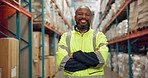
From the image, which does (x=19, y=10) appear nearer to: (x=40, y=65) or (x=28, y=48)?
(x=28, y=48)

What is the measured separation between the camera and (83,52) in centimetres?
211

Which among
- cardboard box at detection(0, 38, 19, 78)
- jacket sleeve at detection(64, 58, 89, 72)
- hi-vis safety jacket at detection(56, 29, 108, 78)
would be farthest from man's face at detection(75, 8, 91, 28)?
cardboard box at detection(0, 38, 19, 78)

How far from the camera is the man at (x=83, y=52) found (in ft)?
6.72

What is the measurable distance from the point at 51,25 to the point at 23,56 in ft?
8.26

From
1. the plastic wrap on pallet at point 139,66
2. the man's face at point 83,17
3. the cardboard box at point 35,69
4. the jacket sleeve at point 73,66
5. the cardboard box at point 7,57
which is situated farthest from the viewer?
the cardboard box at point 35,69

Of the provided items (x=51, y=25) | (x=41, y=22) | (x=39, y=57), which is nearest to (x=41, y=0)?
(x=41, y=22)

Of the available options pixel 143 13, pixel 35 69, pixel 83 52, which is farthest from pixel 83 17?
pixel 35 69

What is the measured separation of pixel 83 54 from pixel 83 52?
29 mm

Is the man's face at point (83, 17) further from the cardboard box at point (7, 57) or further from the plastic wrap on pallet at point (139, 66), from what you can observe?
A: the plastic wrap on pallet at point (139, 66)

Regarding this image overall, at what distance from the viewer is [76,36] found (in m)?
2.19

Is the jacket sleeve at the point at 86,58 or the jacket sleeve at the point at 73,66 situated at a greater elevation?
the jacket sleeve at the point at 86,58

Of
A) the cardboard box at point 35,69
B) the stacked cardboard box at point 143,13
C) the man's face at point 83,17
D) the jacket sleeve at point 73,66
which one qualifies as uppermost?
the stacked cardboard box at point 143,13

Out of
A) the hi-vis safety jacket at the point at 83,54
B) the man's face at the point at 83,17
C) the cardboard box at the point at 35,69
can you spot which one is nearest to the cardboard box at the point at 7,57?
the hi-vis safety jacket at the point at 83,54

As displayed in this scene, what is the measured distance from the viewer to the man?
2.05m
